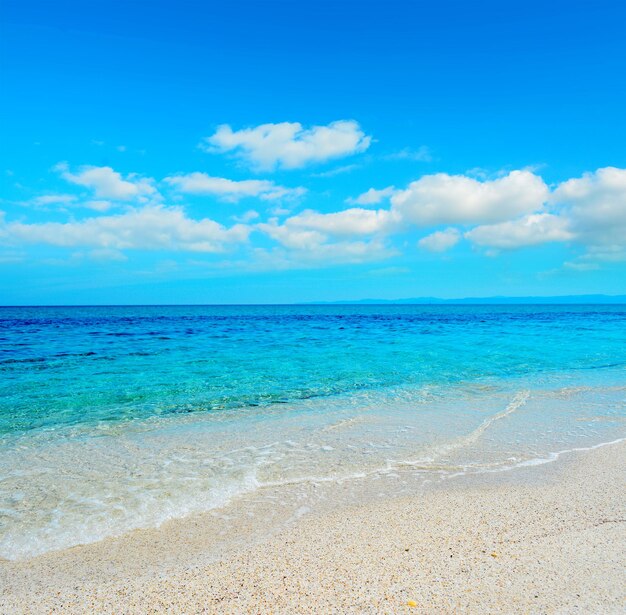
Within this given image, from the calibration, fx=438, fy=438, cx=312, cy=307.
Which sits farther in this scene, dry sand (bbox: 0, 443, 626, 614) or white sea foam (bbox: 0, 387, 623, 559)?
white sea foam (bbox: 0, 387, 623, 559)

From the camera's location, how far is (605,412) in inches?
368

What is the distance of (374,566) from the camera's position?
371 cm

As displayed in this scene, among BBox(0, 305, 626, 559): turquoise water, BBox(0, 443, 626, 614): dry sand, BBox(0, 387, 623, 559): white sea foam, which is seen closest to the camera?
BBox(0, 443, 626, 614): dry sand

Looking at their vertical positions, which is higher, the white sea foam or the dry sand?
the dry sand

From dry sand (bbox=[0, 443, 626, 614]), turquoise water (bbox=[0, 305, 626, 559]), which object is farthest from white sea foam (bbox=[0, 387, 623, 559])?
dry sand (bbox=[0, 443, 626, 614])

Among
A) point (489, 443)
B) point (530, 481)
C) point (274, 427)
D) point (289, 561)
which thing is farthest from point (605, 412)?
point (289, 561)

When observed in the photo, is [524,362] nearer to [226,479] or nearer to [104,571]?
[226,479]

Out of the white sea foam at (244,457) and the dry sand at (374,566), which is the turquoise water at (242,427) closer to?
the white sea foam at (244,457)

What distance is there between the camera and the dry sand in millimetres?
3283

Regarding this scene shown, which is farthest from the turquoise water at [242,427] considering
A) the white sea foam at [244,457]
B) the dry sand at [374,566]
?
the dry sand at [374,566]

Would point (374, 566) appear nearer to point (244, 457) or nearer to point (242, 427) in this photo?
point (244, 457)

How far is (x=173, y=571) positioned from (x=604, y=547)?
12.6 feet

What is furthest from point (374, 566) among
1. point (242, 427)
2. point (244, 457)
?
point (242, 427)

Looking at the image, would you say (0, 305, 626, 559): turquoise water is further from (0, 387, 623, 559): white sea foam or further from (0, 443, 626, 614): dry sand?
(0, 443, 626, 614): dry sand
